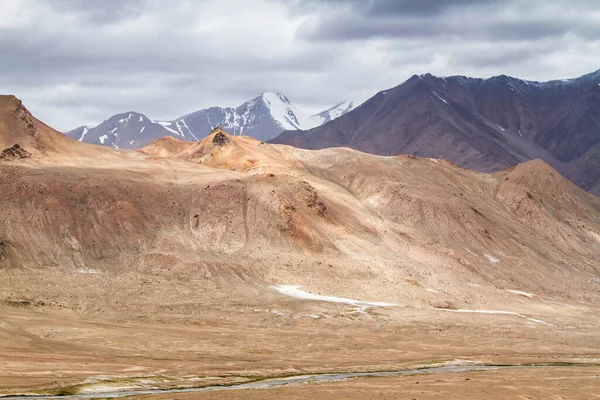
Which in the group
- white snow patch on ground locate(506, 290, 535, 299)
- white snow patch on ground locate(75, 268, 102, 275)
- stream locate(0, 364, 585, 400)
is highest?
white snow patch on ground locate(75, 268, 102, 275)

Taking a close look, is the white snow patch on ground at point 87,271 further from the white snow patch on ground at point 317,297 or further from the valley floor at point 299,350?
the white snow patch on ground at point 317,297

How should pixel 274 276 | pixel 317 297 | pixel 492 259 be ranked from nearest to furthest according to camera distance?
pixel 317 297 → pixel 274 276 → pixel 492 259

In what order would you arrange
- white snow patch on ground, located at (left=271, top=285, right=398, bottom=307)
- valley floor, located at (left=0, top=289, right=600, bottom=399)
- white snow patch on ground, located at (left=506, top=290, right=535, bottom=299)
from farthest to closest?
white snow patch on ground, located at (left=506, top=290, right=535, bottom=299) → white snow patch on ground, located at (left=271, top=285, right=398, bottom=307) → valley floor, located at (left=0, top=289, right=600, bottom=399)

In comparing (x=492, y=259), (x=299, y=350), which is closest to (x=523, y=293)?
(x=492, y=259)

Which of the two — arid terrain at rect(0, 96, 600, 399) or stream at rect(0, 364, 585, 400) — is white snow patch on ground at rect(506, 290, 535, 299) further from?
stream at rect(0, 364, 585, 400)

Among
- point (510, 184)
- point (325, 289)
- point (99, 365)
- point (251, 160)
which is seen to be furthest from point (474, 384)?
point (510, 184)

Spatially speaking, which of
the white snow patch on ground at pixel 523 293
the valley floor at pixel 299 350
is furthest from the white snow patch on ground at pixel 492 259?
the valley floor at pixel 299 350

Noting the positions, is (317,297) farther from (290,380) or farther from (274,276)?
(290,380)

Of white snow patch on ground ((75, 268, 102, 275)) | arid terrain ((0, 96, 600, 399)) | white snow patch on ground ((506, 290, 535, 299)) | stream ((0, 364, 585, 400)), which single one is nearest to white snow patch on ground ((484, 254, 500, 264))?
arid terrain ((0, 96, 600, 399))

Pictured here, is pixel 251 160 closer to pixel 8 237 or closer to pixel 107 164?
pixel 107 164
